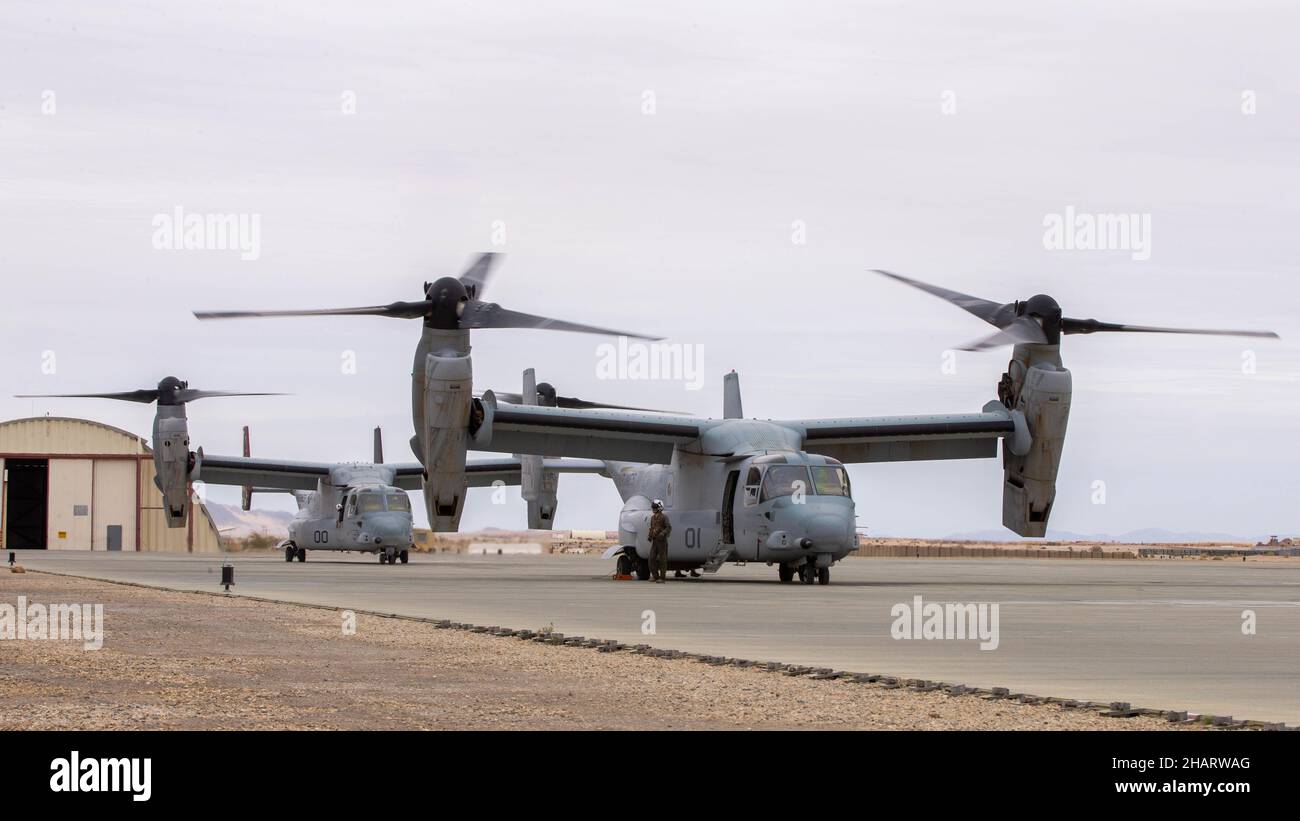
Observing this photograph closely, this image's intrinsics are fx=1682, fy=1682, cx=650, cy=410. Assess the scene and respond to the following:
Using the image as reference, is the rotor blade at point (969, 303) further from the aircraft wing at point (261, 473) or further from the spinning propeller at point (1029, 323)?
the aircraft wing at point (261, 473)

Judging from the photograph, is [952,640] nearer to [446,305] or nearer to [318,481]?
[446,305]

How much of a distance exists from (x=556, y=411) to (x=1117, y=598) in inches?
515

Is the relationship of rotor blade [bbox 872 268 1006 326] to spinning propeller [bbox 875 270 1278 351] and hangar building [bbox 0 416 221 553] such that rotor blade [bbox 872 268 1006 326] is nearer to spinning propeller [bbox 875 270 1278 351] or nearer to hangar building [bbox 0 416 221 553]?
Result: spinning propeller [bbox 875 270 1278 351]

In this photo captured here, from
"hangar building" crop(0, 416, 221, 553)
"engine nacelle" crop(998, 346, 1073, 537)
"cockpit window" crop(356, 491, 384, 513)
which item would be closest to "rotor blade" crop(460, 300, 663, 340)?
"engine nacelle" crop(998, 346, 1073, 537)

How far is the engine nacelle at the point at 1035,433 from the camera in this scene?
112 ft

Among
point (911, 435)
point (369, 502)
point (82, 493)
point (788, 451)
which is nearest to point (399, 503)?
point (369, 502)

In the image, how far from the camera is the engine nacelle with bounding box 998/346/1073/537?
34188mm

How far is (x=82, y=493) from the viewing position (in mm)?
92875

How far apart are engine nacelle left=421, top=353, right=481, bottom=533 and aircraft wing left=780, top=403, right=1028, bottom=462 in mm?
7806

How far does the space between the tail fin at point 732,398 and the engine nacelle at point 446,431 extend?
900 centimetres
